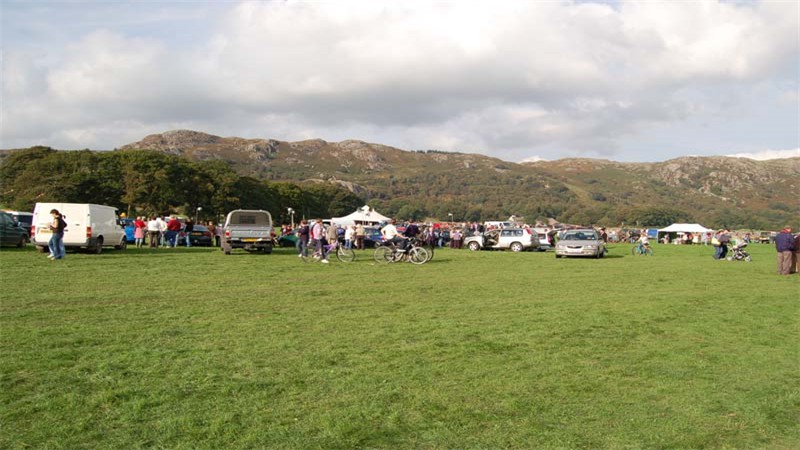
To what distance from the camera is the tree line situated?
2709 inches

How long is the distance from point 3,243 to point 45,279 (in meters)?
13.1

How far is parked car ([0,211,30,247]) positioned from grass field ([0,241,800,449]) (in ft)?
45.6

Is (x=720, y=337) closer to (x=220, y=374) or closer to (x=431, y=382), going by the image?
(x=431, y=382)

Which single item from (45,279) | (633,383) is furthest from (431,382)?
(45,279)

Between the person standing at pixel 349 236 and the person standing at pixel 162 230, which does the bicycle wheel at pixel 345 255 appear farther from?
the person standing at pixel 162 230

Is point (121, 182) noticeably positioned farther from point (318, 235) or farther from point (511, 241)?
point (318, 235)

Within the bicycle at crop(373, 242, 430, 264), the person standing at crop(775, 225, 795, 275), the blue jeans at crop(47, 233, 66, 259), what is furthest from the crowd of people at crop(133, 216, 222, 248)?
the person standing at crop(775, 225, 795, 275)

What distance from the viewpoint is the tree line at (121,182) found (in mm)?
68812

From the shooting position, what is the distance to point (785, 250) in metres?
21.0

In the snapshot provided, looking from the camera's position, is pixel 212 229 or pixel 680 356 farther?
pixel 212 229

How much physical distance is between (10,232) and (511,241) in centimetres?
2544

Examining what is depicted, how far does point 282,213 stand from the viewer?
11181cm

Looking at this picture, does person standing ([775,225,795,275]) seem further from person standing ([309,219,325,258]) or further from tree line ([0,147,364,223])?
tree line ([0,147,364,223])

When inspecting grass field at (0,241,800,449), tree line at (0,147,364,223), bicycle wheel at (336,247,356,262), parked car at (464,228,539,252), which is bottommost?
grass field at (0,241,800,449)
